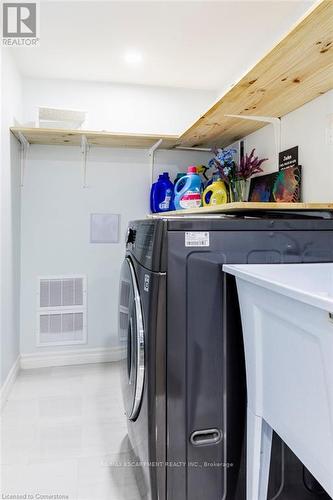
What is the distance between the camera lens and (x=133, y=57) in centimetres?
245

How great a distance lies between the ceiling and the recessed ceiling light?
0.8 inches

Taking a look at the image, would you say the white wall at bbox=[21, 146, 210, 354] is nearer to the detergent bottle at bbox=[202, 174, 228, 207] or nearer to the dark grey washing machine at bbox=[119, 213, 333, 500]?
the detergent bottle at bbox=[202, 174, 228, 207]

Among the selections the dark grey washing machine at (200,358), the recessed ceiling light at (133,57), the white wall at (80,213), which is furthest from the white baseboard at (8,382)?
the recessed ceiling light at (133,57)

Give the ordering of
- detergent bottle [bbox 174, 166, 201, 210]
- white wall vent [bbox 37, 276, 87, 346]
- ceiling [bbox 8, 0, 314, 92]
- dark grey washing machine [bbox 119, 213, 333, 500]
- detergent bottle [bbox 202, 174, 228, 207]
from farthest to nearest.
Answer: white wall vent [bbox 37, 276, 87, 346], detergent bottle [bbox 174, 166, 201, 210], detergent bottle [bbox 202, 174, 228, 207], ceiling [bbox 8, 0, 314, 92], dark grey washing machine [bbox 119, 213, 333, 500]

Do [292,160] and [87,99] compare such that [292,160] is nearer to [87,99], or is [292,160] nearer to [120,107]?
[120,107]

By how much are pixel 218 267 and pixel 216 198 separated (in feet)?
4.32

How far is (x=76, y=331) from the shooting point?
301cm

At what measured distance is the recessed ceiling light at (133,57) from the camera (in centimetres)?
237

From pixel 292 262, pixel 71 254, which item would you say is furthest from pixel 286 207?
pixel 71 254

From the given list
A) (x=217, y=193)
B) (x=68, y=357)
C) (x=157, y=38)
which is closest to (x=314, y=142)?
(x=217, y=193)

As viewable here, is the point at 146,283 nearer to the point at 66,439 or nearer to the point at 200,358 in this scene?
the point at 200,358

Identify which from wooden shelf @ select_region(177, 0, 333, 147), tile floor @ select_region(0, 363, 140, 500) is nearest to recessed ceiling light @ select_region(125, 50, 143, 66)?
wooden shelf @ select_region(177, 0, 333, 147)

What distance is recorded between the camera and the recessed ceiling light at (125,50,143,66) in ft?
7.77

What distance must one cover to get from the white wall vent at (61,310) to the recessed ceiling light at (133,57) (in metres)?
1.76
